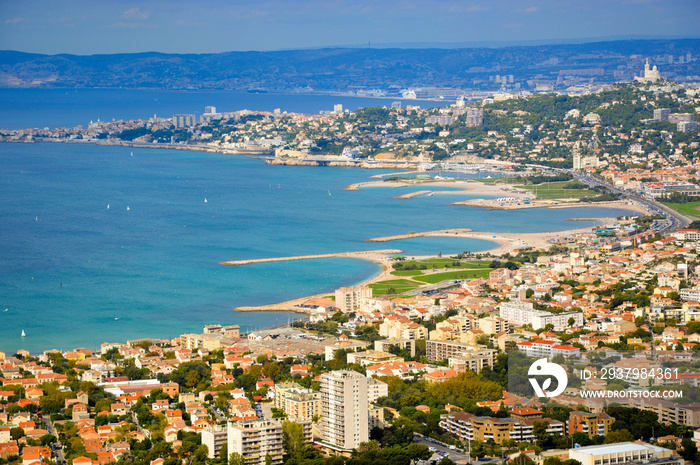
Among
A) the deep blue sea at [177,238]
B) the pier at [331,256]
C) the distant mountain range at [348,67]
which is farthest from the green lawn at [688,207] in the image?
the distant mountain range at [348,67]

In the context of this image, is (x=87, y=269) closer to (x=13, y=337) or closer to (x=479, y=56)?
(x=13, y=337)

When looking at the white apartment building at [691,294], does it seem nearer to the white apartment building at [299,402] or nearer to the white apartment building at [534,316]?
the white apartment building at [534,316]

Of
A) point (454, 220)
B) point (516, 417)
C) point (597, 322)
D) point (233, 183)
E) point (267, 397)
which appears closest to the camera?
point (516, 417)

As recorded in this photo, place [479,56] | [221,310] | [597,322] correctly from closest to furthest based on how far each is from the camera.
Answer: [597,322] < [221,310] < [479,56]

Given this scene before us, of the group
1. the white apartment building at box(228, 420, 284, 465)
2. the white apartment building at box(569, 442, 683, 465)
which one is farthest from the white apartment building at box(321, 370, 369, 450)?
the white apartment building at box(569, 442, 683, 465)

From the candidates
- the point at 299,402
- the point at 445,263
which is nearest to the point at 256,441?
the point at 299,402

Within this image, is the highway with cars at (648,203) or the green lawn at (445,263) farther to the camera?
the highway with cars at (648,203)

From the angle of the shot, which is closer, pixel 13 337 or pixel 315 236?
pixel 13 337

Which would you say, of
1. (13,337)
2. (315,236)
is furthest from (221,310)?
(315,236)
